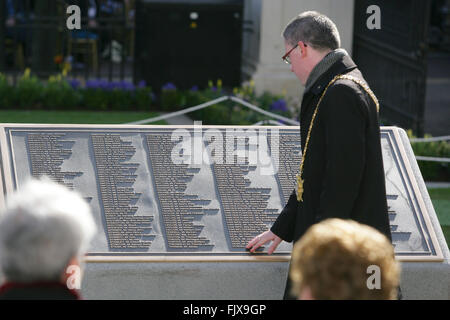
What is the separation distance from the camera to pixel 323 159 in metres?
4.61

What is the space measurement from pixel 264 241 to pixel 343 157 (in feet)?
3.79

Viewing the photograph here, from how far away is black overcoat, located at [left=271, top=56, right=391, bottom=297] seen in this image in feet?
14.5

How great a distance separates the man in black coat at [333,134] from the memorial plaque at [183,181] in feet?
3.31

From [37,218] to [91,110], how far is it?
40.2ft

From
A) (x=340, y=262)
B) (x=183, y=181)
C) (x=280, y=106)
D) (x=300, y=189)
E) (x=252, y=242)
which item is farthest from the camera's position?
(x=280, y=106)

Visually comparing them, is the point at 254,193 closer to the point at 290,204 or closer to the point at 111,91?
the point at 290,204

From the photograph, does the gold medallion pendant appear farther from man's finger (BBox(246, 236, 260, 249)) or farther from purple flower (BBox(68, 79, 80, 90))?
purple flower (BBox(68, 79, 80, 90))

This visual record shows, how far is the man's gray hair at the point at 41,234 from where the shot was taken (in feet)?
8.76

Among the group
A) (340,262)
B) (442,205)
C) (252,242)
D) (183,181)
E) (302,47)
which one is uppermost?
(302,47)

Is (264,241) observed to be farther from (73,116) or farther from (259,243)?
(73,116)

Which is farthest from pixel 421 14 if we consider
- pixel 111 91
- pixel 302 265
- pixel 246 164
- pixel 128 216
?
pixel 302 265

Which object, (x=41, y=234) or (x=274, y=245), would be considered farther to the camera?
(x=274, y=245)

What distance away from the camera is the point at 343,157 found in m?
4.40

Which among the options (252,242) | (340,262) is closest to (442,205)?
(252,242)
